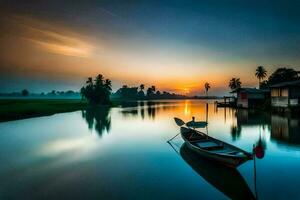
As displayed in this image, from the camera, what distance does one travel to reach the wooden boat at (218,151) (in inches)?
417

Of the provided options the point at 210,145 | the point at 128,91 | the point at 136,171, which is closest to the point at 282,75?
the point at 210,145

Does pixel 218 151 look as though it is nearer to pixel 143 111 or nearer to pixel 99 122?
pixel 99 122

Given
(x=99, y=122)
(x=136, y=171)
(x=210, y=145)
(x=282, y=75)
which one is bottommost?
(x=136, y=171)

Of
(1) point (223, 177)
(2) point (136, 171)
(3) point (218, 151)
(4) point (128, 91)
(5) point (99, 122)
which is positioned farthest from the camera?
(4) point (128, 91)

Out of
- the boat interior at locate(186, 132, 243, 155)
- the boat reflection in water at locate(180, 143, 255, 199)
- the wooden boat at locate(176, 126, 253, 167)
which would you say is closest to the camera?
the boat reflection in water at locate(180, 143, 255, 199)

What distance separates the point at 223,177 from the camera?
10.8 meters

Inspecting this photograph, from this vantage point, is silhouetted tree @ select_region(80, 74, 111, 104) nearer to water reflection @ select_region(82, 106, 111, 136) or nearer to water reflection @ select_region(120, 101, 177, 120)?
water reflection @ select_region(120, 101, 177, 120)

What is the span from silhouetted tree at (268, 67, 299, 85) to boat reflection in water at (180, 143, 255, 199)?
62.9 metres

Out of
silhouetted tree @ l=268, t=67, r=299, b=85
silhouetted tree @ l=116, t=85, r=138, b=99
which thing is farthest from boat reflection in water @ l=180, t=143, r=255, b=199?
silhouetted tree @ l=116, t=85, r=138, b=99

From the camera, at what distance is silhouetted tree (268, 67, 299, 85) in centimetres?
6322

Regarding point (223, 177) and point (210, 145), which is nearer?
point (223, 177)

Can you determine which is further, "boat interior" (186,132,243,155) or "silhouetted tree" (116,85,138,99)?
"silhouetted tree" (116,85,138,99)

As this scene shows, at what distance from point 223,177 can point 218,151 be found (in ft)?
7.36

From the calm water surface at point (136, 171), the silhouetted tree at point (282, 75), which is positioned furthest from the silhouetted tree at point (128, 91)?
the calm water surface at point (136, 171)
